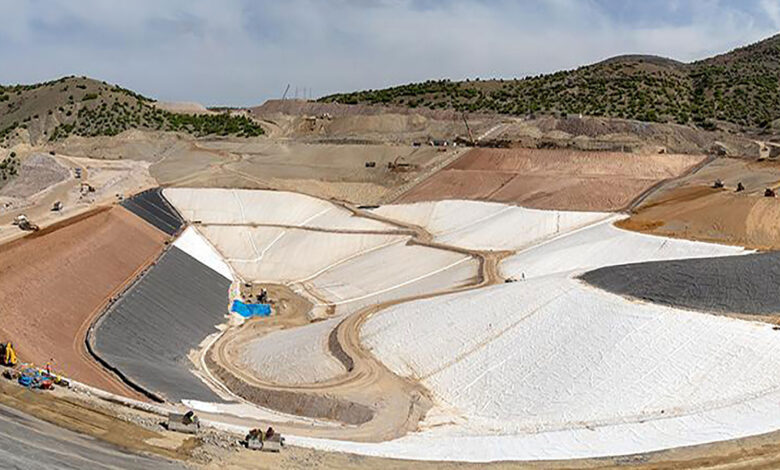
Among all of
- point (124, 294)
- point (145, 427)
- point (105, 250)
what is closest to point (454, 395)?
point (145, 427)

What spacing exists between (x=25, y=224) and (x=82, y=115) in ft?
201

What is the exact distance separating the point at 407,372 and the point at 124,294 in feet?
54.1

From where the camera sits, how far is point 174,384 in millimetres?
29375

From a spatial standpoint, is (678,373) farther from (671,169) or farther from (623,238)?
(671,169)

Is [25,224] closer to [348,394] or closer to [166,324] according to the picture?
[166,324]

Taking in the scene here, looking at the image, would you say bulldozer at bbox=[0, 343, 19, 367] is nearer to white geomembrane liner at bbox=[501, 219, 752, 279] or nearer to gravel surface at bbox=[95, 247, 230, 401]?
gravel surface at bbox=[95, 247, 230, 401]

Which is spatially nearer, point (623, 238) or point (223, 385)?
point (223, 385)

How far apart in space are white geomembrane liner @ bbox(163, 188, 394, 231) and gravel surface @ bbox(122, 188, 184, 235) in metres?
1.14

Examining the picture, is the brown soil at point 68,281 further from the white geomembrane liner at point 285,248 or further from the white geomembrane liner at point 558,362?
the white geomembrane liner at point 558,362

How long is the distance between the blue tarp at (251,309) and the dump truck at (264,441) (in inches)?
1040

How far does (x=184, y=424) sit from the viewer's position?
20250 millimetres

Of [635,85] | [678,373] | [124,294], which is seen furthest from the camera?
[635,85]

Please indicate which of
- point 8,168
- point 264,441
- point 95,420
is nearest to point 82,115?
point 8,168

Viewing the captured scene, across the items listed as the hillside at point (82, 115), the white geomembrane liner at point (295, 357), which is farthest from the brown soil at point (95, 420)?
the hillside at point (82, 115)
